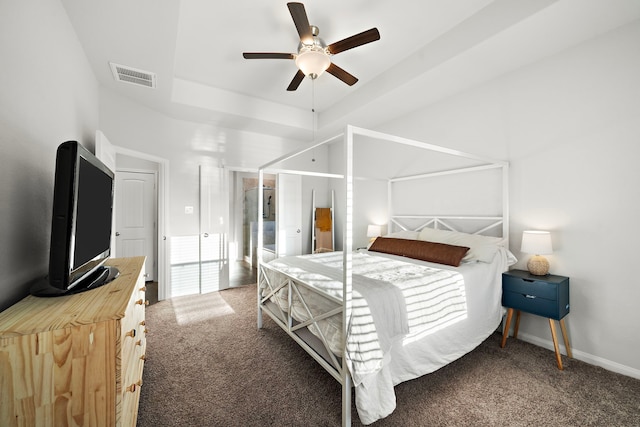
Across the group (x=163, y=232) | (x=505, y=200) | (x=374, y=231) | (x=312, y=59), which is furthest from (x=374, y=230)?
(x=163, y=232)

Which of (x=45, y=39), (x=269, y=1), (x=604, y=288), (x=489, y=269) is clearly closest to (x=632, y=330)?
(x=604, y=288)

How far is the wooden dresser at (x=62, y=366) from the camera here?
79 centimetres

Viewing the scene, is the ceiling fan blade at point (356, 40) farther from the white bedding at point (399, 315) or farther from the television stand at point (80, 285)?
the television stand at point (80, 285)

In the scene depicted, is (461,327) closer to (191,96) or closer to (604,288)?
(604,288)

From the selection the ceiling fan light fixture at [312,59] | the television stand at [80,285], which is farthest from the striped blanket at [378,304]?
the ceiling fan light fixture at [312,59]

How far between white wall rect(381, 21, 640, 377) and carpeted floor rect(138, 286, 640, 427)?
15.4 inches

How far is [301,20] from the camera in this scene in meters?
1.90

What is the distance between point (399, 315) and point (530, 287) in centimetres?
143

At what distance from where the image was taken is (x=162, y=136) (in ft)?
12.3

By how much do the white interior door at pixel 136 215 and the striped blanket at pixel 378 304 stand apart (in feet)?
10.5

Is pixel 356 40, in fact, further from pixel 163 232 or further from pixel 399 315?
pixel 163 232

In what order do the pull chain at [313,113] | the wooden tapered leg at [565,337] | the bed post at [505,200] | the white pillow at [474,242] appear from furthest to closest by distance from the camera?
the pull chain at [313,113], the bed post at [505,200], the white pillow at [474,242], the wooden tapered leg at [565,337]

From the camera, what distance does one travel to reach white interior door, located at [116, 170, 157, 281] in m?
4.28

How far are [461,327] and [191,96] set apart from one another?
13.1 feet
